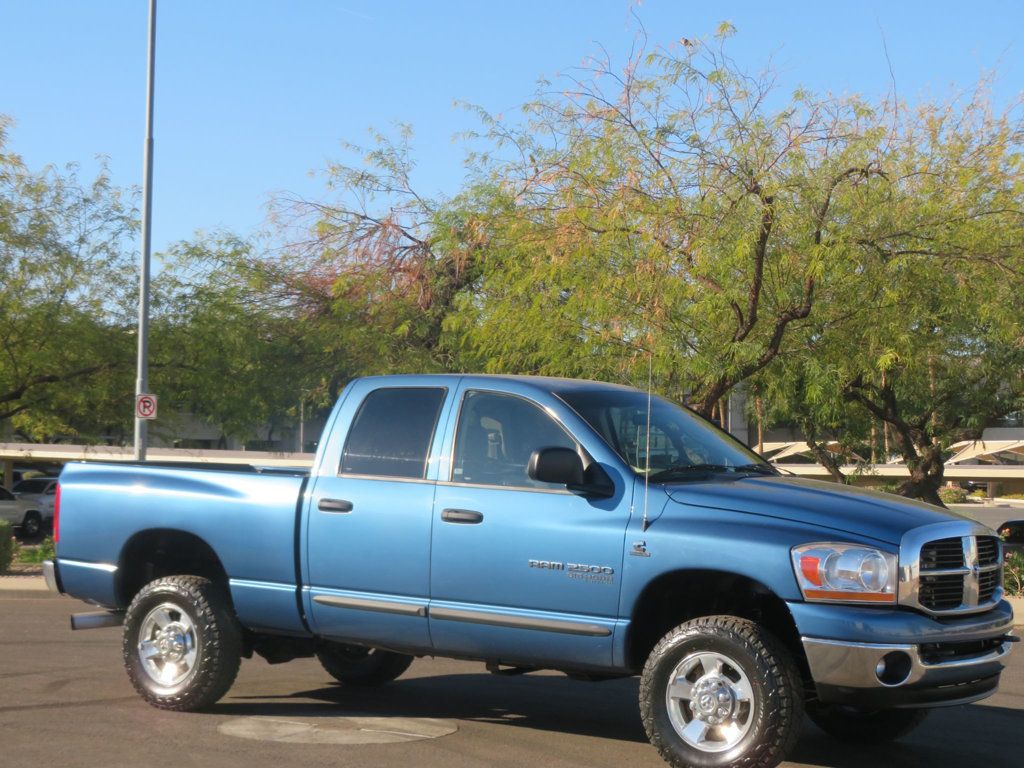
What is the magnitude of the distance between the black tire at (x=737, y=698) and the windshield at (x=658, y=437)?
90cm

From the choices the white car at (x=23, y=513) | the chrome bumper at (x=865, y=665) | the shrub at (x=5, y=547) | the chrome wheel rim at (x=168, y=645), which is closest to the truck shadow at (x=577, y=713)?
the chrome wheel rim at (x=168, y=645)

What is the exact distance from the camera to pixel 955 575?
6.07 meters

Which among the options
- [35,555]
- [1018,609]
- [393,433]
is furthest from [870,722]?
[35,555]

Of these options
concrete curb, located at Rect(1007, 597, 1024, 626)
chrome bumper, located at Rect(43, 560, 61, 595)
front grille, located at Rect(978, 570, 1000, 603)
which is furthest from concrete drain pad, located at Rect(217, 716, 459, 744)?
concrete curb, located at Rect(1007, 597, 1024, 626)

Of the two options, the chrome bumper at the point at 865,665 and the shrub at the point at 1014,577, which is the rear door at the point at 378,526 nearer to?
the chrome bumper at the point at 865,665

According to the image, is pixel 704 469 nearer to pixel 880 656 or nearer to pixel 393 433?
pixel 880 656

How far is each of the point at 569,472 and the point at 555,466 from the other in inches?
3.3

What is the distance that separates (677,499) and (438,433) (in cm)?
151

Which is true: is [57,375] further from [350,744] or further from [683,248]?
[350,744]

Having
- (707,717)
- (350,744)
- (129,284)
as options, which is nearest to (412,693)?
(350,744)

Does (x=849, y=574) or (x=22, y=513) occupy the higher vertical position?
(x=849, y=574)

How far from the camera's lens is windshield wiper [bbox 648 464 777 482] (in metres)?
6.67

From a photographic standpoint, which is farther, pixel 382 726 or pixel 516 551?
pixel 382 726

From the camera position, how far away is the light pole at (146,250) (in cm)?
2208
